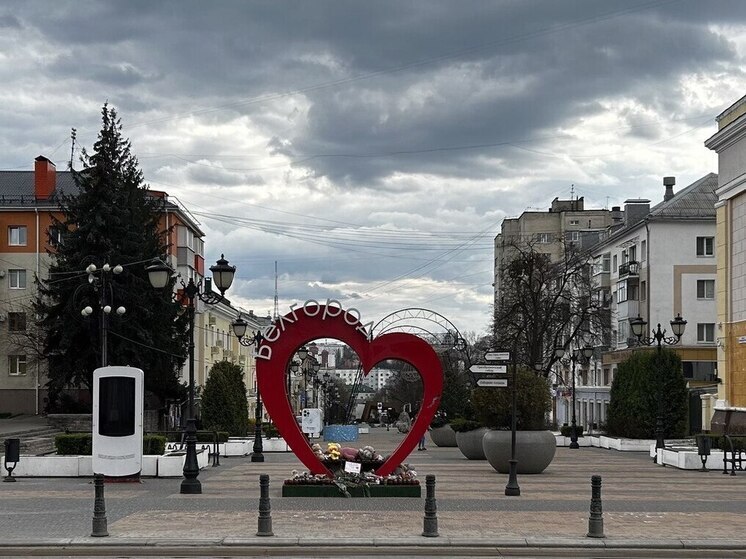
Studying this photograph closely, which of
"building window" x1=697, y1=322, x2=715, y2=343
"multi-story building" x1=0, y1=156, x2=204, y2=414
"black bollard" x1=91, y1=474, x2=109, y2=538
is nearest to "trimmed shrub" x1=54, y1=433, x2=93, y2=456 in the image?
"black bollard" x1=91, y1=474, x2=109, y2=538

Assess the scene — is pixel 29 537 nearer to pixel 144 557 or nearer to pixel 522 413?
pixel 144 557

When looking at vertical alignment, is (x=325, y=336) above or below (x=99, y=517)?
above

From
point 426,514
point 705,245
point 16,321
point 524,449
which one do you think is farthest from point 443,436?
point 426,514

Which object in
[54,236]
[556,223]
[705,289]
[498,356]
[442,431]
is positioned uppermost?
[556,223]

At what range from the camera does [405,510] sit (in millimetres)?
20391

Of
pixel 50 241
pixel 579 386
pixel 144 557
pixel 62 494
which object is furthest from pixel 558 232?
pixel 144 557

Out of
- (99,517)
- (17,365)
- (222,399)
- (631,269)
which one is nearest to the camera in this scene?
(99,517)

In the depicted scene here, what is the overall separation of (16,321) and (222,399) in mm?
25415

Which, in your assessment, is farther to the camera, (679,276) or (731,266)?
(679,276)

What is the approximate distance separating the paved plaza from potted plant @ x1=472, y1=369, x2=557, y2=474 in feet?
1.99

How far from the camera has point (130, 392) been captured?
84.4 ft

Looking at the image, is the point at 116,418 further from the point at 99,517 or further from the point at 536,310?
the point at 536,310

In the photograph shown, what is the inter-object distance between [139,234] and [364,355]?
3655cm

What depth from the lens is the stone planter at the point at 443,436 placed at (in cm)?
5169
